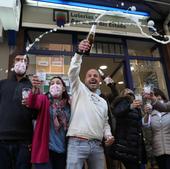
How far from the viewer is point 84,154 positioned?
2.12m

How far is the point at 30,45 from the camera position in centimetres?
439

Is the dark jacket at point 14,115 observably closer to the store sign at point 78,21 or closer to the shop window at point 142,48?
the store sign at point 78,21

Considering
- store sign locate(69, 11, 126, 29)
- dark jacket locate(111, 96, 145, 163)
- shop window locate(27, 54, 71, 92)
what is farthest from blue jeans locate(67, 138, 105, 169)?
store sign locate(69, 11, 126, 29)

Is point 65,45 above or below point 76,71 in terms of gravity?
above

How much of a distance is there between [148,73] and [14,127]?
3.52m

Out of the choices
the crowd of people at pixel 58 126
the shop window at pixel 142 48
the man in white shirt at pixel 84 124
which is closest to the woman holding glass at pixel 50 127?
the crowd of people at pixel 58 126

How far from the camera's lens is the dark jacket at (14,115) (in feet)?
7.02

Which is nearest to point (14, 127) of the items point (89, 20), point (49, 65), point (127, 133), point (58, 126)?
point (58, 126)

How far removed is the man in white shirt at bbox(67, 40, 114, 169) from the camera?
213 cm

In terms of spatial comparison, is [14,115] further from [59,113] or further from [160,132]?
[160,132]

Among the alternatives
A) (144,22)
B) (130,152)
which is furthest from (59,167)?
(144,22)

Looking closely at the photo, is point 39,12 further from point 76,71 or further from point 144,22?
point 76,71

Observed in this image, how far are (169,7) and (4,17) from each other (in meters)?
3.31

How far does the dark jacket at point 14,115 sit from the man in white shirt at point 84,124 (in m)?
0.40
